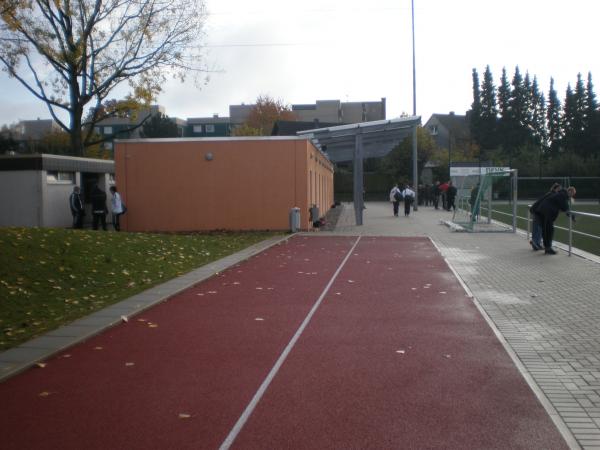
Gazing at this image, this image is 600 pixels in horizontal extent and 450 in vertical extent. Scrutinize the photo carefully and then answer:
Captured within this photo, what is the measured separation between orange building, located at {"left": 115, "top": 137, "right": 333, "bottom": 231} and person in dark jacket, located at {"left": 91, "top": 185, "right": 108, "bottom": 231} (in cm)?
136

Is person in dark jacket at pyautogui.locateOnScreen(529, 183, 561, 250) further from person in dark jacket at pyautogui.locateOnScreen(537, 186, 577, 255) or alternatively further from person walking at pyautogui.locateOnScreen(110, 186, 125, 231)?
person walking at pyautogui.locateOnScreen(110, 186, 125, 231)

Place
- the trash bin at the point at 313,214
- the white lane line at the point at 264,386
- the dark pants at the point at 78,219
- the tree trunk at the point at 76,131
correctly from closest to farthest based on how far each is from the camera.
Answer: the white lane line at the point at 264,386 → the dark pants at the point at 78,219 → the trash bin at the point at 313,214 → the tree trunk at the point at 76,131

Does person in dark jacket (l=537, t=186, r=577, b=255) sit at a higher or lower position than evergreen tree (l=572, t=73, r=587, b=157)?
lower

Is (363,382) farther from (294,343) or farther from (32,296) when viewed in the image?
(32,296)

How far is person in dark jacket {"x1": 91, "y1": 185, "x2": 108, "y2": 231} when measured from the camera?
24047mm

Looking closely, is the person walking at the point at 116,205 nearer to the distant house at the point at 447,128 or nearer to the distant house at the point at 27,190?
the distant house at the point at 27,190

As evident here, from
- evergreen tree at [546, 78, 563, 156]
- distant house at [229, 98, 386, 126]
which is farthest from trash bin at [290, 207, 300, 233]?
distant house at [229, 98, 386, 126]

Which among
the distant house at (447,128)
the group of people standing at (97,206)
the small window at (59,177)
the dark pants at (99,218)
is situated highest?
the distant house at (447,128)

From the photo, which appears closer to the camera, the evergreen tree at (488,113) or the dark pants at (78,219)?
the dark pants at (78,219)

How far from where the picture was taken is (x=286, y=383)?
19.9ft

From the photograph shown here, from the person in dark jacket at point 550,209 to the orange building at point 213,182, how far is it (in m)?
10.3

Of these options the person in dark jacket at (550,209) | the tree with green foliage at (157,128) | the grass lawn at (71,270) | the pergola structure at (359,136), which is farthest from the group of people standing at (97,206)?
the tree with green foliage at (157,128)

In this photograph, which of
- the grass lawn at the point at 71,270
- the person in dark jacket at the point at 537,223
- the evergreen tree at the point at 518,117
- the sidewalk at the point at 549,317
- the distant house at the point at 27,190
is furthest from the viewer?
the evergreen tree at the point at 518,117

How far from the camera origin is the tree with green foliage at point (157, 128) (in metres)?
73.4
